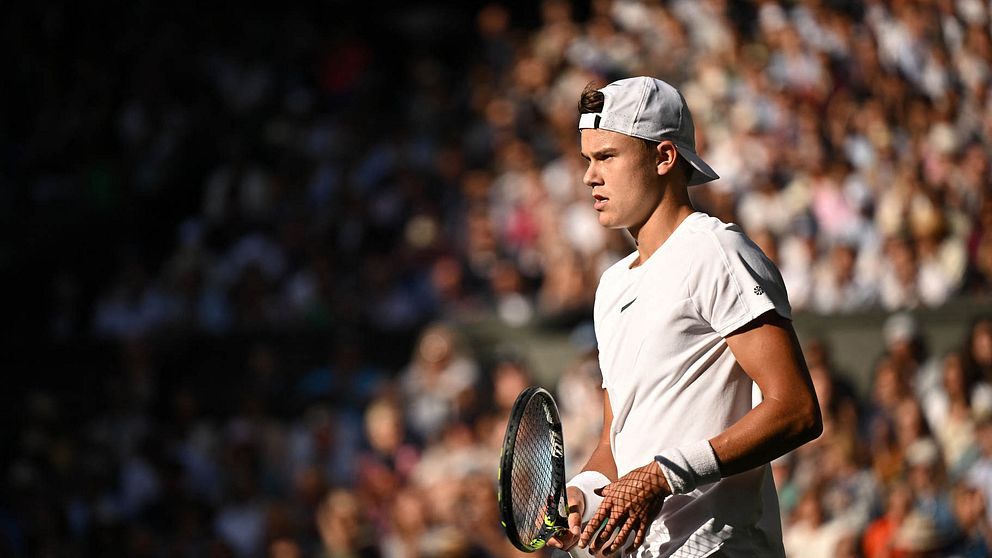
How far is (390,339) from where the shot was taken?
10.0m

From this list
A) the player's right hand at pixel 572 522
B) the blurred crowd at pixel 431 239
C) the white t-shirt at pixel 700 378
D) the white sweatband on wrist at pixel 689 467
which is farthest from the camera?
the blurred crowd at pixel 431 239

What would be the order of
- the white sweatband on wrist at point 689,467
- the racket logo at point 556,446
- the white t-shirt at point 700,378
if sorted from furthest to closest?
the racket logo at point 556,446 < the white t-shirt at point 700,378 < the white sweatband on wrist at point 689,467

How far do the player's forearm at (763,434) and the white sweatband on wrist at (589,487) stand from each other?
39 cm

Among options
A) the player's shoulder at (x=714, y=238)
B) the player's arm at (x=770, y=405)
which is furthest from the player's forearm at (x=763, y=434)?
the player's shoulder at (x=714, y=238)

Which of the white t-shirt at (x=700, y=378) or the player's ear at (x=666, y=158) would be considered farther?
the player's ear at (x=666, y=158)

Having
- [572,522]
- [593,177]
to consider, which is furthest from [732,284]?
[572,522]

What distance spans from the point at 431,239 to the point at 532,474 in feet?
24.6

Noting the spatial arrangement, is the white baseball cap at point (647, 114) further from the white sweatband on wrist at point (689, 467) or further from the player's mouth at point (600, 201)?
the white sweatband on wrist at point (689, 467)

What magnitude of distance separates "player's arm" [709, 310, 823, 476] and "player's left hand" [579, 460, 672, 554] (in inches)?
5.6

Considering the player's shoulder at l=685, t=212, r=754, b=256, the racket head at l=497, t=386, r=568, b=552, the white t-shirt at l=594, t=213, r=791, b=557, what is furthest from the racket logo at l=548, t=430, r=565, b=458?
the player's shoulder at l=685, t=212, r=754, b=256

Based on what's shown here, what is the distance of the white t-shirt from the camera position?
282cm

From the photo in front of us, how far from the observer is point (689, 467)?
2.69 meters

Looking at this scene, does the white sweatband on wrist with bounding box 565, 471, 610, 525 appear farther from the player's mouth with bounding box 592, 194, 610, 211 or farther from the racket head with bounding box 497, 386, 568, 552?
the player's mouth with bounding box 592, 194, 610, 211

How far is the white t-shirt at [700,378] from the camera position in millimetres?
2820
